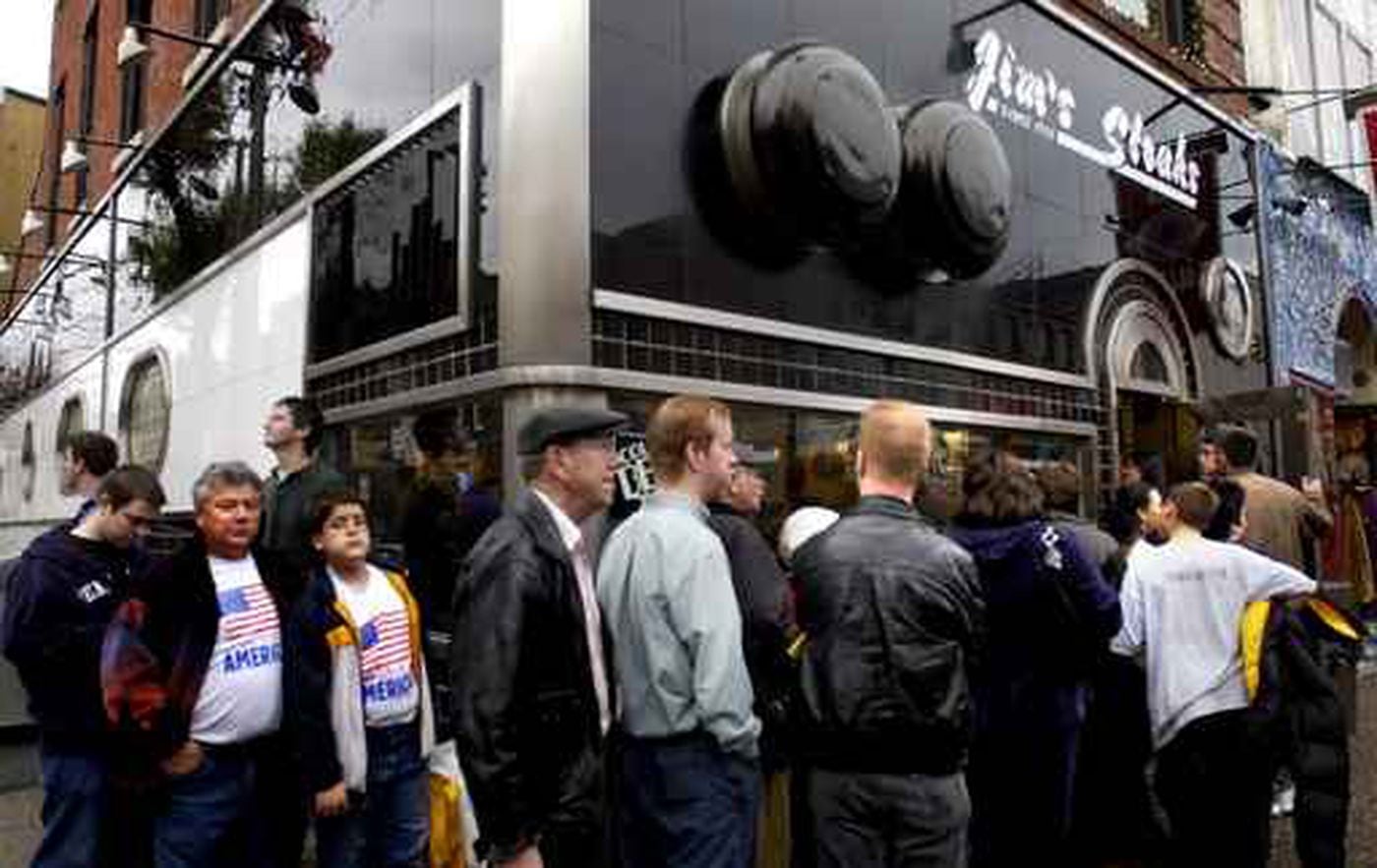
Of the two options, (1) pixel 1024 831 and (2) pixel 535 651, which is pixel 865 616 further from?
(1) pixel 1024 831

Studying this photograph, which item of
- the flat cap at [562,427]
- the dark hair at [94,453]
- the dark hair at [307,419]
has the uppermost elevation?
the dark hair at [307,419]

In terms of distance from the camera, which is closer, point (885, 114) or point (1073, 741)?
point (1073, 741)

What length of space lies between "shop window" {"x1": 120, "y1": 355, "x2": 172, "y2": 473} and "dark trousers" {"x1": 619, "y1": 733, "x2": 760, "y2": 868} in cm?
938

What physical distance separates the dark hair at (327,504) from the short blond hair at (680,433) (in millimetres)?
1344

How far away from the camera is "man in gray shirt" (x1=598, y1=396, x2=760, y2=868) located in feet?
8.73

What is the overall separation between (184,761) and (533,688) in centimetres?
146

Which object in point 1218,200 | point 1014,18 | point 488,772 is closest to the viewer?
point 488,772

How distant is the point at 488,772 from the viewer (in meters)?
2.32

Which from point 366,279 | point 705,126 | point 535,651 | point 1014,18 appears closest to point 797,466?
point 705,126

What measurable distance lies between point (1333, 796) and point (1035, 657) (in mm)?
1230

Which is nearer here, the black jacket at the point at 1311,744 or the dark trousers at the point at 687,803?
the dark trousers at the point at 687,803

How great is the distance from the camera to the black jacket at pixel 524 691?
7.64 feet

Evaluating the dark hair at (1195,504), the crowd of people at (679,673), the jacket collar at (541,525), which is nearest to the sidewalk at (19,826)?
the crowd of people at (679,673)

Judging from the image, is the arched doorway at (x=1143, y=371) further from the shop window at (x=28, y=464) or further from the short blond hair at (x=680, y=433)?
the shop window at (x=28, y=464)
